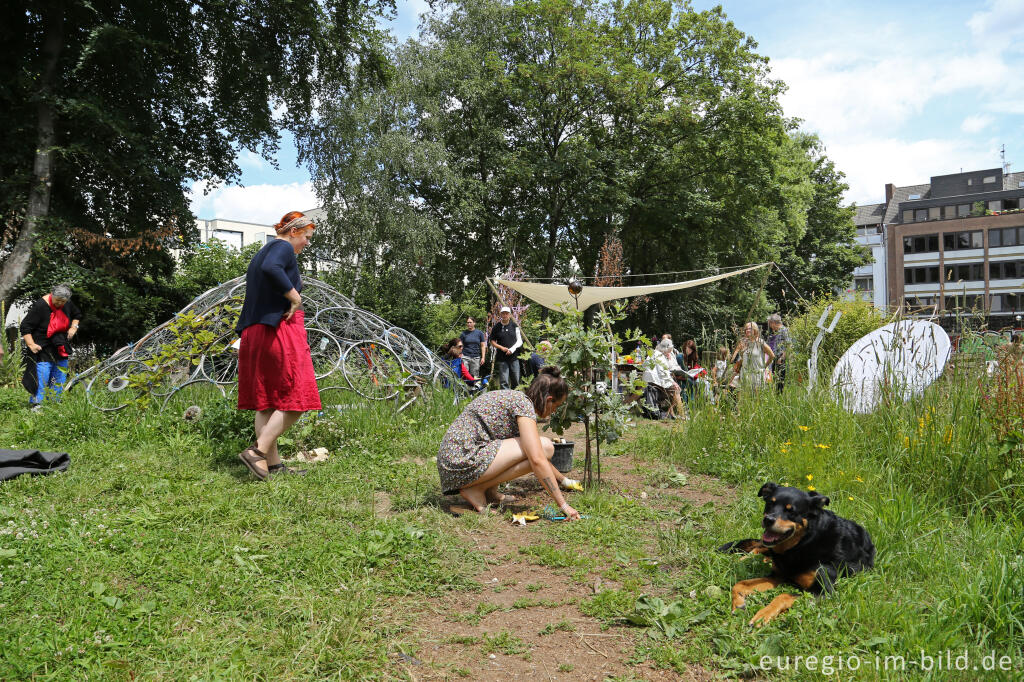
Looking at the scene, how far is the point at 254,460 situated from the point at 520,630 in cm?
251

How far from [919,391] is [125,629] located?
14.8ft

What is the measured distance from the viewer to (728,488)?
4.30 m

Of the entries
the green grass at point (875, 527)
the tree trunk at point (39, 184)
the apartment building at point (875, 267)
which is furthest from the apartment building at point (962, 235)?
the tree trunk at point (39, 184)

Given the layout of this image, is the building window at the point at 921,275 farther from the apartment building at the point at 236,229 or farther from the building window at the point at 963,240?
the apartment building at the point at 236,229

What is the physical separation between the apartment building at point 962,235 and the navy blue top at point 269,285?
169 feet

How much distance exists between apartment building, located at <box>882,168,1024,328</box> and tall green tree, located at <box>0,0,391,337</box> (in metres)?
46.3

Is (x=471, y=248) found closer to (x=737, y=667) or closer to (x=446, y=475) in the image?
(x=446, y=475)

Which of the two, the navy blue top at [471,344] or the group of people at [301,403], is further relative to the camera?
the navy blue top at [471,344]

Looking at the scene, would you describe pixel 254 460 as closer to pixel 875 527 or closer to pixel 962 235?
pixel 875 527

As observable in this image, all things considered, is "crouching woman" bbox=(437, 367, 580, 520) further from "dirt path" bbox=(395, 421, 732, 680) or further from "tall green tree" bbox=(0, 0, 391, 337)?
"tall green tree" bbox=(0, 0, 391, 337)

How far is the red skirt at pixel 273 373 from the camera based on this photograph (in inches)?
167

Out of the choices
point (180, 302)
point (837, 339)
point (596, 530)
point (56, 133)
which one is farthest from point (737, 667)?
point (180, 302)

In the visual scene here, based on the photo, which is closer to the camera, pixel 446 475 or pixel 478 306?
pixel 446 475

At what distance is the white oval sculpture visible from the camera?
4.34 meters
